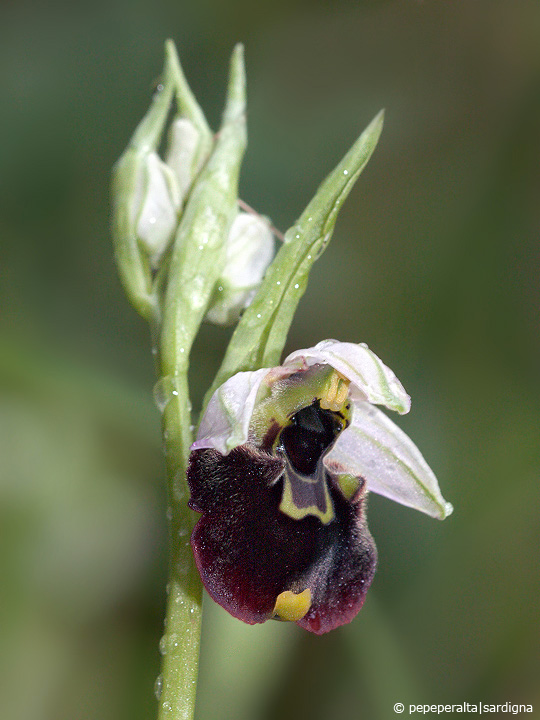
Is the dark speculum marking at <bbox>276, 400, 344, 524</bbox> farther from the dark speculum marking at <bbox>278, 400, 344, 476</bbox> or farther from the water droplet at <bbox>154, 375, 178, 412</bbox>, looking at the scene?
the water droplet at <bbox>154, 375, 178, 412</bbox>

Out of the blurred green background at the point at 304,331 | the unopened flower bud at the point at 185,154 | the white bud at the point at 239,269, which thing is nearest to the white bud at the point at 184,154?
the unopened flower bud at the point at 185,154

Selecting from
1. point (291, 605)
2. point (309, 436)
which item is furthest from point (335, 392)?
point (291, 605)

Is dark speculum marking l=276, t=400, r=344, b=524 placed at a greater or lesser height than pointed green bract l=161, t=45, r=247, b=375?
lesser

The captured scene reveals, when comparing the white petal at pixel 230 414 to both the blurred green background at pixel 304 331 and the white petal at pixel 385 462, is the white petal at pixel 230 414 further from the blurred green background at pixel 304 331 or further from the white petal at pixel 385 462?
the blurred green background at pixel 304 331

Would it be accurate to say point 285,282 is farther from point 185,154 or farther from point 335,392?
point 185,154

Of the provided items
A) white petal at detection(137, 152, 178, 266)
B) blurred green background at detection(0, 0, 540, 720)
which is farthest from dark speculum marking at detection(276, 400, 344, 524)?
blurred green background at detection(0, 0, 540, 720)

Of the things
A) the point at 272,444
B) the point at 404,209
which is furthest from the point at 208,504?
the point at 404,209
